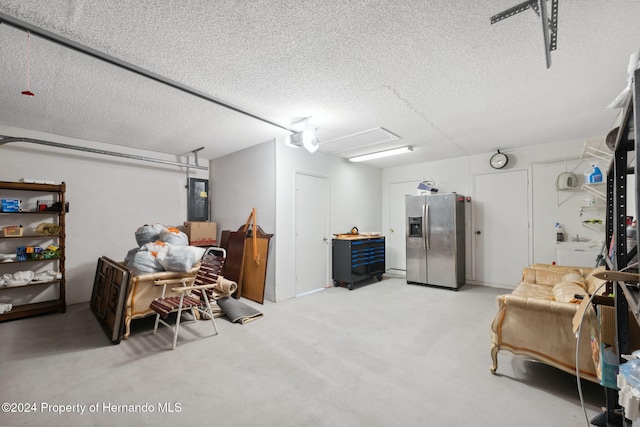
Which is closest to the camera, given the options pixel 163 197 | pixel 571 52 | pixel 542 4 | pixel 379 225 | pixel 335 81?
pixel 542 4

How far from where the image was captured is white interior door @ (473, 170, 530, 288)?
4875mm

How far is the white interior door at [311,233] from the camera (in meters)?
4.68

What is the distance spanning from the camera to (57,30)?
6.21 ft

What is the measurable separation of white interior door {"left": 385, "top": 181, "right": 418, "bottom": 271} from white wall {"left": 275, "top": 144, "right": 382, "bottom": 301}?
0.31 m

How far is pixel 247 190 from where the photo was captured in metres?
4.82

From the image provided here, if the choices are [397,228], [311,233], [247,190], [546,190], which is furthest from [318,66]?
[397,228]

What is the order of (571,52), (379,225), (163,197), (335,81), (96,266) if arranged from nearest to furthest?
(571,52)
(335,81)
(96,266)
(163,197)
(379,225)

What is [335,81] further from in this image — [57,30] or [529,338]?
[529,338]

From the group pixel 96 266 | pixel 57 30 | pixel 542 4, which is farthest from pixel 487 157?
pixel 96 266

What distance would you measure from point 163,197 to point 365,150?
153 inches

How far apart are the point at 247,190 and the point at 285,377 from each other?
3284 millimetres

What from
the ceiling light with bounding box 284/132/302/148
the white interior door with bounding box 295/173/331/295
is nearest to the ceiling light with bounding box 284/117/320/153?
the ceiling light with bounding box 284/132/302/148

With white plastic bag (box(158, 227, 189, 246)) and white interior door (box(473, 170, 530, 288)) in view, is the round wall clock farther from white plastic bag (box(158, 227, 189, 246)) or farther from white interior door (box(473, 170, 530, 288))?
white plastic bag (box(158, 227, 189, 246))

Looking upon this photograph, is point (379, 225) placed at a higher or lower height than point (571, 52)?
lower
